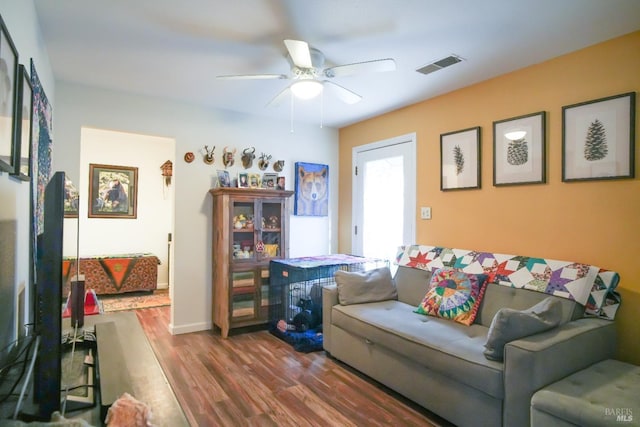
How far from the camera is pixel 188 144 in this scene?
12.5 ft

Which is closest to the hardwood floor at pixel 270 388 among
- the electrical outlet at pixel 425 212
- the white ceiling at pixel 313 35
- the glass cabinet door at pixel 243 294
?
the glass cabinet door at pixel 243 294

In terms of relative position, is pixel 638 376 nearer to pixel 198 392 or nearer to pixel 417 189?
pixel 417 189

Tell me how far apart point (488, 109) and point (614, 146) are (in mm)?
984

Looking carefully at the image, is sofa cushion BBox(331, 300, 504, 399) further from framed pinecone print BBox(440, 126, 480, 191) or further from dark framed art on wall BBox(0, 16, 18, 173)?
dark framed art on wall BBox(0, 16, 18, 173)

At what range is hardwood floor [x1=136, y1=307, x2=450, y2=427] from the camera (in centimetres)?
222

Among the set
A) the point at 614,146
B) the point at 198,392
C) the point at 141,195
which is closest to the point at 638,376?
the point at 614,146

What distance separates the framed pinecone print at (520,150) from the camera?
2.69m

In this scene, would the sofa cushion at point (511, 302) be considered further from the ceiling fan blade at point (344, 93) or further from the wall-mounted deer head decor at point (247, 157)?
the wall-mounted deer head decor at point (247, 157)

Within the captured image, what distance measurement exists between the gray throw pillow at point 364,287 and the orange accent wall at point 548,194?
2.16 ft

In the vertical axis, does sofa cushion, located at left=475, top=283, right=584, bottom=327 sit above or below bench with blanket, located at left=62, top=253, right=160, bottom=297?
above

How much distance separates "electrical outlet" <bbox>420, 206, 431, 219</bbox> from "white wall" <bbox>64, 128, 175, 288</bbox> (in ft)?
12.7

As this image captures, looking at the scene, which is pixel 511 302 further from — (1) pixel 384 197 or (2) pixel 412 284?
(1) pixel 384 197

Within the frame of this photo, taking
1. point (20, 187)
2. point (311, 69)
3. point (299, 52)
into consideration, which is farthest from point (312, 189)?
point (20, 187)

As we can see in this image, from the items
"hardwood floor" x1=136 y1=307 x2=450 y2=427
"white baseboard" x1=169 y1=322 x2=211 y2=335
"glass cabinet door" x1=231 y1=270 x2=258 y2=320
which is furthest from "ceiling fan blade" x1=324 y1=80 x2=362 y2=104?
"white baseboard" x1=169 y1=322 x2=211 y2=335
